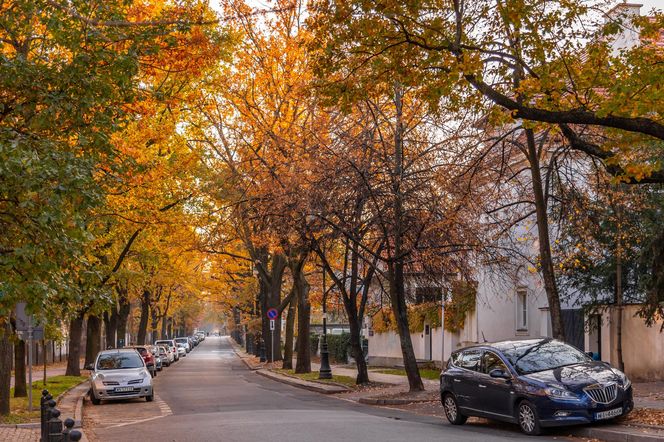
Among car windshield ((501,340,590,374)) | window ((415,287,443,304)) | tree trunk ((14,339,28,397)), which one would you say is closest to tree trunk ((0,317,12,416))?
tree trunk ((14,339,28,397))

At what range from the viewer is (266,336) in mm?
51281

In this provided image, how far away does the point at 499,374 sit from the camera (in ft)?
52.0

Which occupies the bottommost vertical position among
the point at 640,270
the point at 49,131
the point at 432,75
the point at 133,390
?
the point at 133,390

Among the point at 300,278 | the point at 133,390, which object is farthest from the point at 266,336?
the point at 133,390

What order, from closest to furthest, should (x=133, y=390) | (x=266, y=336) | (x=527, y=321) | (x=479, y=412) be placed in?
1. (x=479, y=412)
2. (x=133, y=390)
3. (x=527, y=321)
4. (x=266, y=336)

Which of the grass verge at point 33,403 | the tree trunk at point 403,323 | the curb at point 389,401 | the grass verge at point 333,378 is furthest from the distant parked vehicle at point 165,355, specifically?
the curb at point 389,401

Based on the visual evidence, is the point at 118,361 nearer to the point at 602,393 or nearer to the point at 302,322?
the point at 302,322

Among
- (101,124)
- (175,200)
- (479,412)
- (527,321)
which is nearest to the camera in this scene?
(101,124)

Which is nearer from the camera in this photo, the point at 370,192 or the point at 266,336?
the point at 370,192

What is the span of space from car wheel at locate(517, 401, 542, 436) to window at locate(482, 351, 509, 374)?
98 centimetres

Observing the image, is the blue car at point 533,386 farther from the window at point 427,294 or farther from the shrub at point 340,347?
the shrub at point 340,347

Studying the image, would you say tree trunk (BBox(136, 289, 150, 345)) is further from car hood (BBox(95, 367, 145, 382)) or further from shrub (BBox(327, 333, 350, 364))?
car hood (BBox(95, 367, 145, 382))

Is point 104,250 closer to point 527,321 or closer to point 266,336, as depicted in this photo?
point 527,321

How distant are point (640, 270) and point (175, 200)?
15.1 metres
